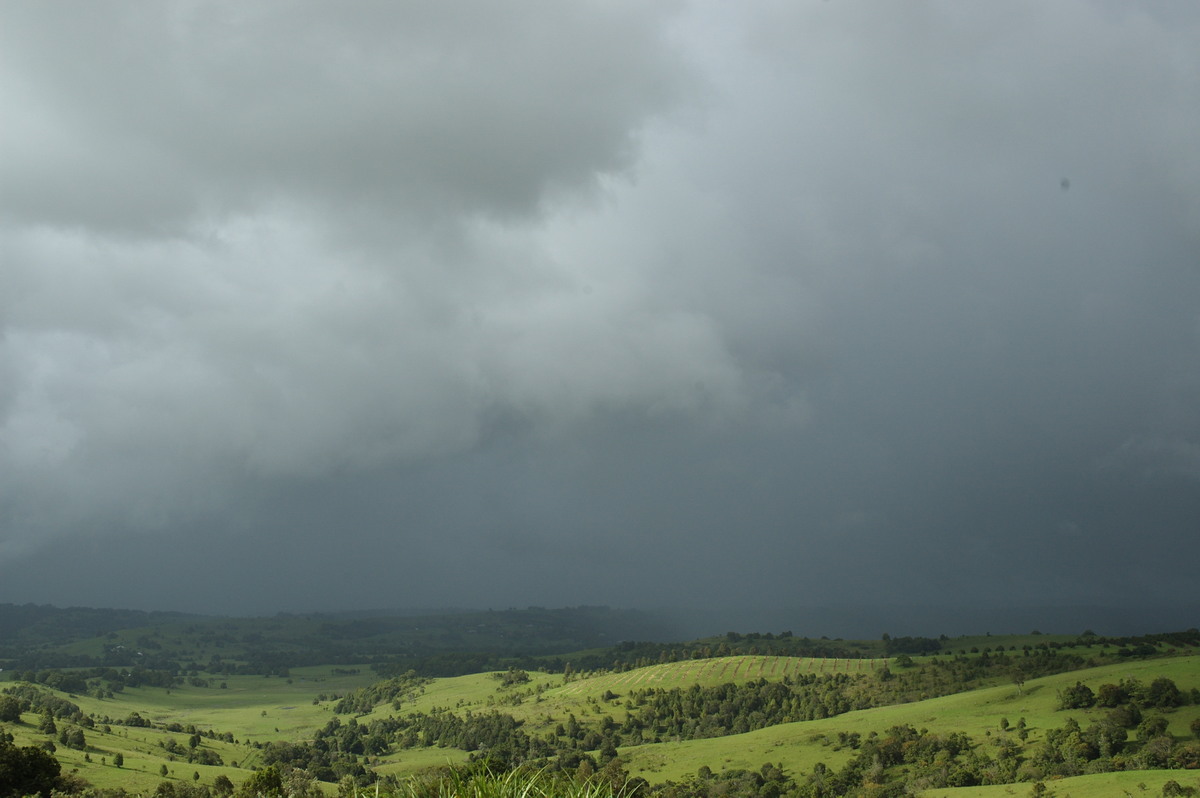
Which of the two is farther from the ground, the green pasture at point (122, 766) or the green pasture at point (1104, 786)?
the green pasture at point (1104, 786)

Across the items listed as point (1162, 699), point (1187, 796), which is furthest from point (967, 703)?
point (1187, 796)

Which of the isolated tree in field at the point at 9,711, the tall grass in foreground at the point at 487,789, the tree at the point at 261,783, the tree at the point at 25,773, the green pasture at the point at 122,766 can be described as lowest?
the green pasture at the point at 122,766

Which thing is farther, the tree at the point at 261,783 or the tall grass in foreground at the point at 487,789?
the tree at the point at 261,783

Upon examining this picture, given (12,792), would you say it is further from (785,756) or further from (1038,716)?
(1038,716)

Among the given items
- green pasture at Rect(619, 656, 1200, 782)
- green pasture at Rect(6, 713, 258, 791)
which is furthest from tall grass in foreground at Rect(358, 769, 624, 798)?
green pasture at Rect(619, 656, 1200, 782)

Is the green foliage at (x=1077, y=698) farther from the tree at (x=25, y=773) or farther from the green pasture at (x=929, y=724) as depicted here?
the tree at (x=25, y=773)

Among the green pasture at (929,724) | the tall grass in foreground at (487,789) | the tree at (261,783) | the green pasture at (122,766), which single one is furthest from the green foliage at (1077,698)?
the tall grass in foreground at (487,789)

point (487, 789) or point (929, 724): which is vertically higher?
point (487, 789)

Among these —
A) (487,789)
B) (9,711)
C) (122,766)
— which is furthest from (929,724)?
(9,711)

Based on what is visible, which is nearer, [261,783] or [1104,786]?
[1104,786]

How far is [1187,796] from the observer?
9962 centimetres

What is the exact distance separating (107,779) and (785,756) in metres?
139

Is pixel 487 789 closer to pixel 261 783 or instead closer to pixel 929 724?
pixel 261 783

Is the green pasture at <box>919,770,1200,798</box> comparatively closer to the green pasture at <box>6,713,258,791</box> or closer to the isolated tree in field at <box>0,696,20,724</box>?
the green pasture at <box>6,713,258,791</box>
